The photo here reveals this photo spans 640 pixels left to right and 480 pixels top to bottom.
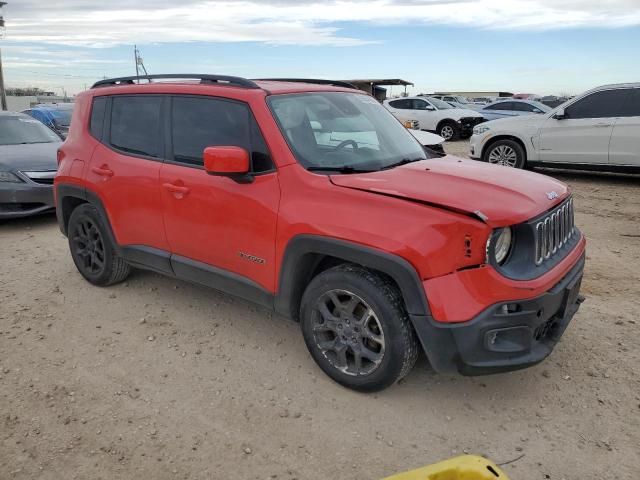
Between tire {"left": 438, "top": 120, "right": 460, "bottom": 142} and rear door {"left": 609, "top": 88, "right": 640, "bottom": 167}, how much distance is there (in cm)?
983

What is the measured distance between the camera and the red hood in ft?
8.97

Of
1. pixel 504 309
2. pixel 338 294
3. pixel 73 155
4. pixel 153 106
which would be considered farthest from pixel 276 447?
pixel 73 155

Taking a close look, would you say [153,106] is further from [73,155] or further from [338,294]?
[338,294]

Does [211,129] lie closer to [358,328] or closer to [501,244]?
[358,328]

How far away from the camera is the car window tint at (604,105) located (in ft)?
30.1

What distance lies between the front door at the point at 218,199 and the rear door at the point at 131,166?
15 cm

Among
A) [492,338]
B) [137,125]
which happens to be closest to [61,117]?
[137,125]

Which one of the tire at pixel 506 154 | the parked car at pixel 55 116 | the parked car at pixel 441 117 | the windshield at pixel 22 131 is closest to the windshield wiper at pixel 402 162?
the windshield at pixel 22 131

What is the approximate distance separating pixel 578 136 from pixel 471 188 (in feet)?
25.7

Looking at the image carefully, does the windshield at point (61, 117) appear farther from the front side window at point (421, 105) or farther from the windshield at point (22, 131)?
the front side window at point (421, 105)

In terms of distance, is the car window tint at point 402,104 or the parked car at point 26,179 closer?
the parked car at point 26,179

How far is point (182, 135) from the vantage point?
12.6 ft

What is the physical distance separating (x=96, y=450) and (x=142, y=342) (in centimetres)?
119

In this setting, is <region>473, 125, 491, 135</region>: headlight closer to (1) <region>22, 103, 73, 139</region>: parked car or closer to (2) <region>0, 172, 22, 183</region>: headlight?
(2) <region>0, 172, 22, 183</region>: headlight
